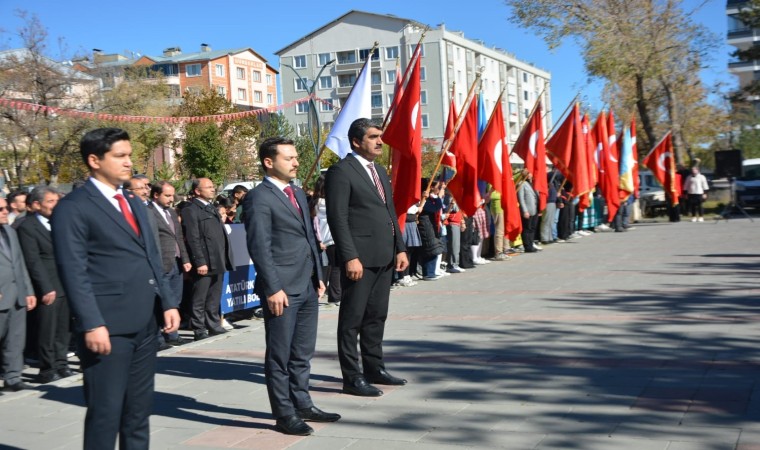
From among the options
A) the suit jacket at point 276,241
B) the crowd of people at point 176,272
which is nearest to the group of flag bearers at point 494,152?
the crowd of people at point 176,272

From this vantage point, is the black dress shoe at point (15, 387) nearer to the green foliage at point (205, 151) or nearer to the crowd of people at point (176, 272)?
the crowd of people at point (176, 272)

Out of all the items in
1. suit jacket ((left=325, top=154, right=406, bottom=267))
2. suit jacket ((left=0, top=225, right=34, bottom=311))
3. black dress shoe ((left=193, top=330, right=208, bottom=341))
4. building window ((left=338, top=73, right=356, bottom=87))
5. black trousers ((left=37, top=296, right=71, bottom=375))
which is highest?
building window ((left=338, top=73, right=356, bottom=87))

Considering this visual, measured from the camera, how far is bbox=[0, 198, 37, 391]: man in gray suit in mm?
8133

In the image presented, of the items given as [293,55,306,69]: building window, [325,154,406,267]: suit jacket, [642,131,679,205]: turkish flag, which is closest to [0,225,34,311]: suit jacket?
[325,154,406,267]: suit jacket

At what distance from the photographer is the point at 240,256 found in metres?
12.2

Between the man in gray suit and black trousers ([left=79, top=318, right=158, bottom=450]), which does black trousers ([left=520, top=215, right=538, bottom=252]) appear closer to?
the man in gray suit

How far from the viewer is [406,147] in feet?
35.7

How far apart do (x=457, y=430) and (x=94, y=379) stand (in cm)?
252

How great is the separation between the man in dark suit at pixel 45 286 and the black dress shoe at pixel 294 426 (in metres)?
3.55

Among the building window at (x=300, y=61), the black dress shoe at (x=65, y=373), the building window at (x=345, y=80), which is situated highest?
the building window at (x=300, y=61)

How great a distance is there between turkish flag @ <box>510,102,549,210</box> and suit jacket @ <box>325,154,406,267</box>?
12.2 m

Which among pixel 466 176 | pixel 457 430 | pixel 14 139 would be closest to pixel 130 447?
pixel 457 430

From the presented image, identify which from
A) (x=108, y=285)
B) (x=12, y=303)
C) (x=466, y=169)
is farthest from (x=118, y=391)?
(x=466, y=169)

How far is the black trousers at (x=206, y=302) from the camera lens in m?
10.7
